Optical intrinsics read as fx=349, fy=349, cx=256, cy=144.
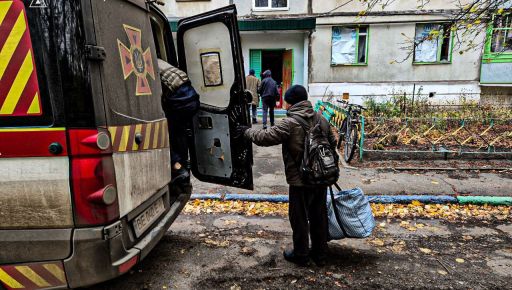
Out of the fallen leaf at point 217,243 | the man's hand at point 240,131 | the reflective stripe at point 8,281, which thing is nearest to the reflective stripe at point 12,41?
the reflective stripe at point 8,281

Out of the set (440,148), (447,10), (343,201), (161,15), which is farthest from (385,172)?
(447,10)

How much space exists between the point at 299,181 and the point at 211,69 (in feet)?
5.39

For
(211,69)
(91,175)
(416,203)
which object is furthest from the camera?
(416,203)

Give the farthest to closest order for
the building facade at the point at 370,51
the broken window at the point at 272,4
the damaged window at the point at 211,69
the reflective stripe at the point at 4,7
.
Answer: the broken window at the point at 272,4, the building facade at the point at 370,51, the damaged window at the point at 211,69, the reflective stripe at the point at 4,7

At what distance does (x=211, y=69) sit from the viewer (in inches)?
156

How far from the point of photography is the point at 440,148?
764 centimetres

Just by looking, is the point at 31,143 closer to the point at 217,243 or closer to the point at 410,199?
the point at 217,243

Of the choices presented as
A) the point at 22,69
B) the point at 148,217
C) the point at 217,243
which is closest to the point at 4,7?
the point at 22,69

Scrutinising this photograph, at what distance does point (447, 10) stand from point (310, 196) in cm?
1453

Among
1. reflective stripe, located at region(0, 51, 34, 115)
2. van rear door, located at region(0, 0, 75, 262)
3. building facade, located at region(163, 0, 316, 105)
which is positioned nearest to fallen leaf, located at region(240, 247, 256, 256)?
van rear door, located at region(0, 0, 75, 262)

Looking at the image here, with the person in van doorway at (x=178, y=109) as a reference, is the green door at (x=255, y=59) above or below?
above

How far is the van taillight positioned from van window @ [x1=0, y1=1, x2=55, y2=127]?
250mm

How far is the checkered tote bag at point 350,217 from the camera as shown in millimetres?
3562

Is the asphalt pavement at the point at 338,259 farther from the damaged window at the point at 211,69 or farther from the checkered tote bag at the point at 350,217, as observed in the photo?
the damaged window at the point at 211,69
